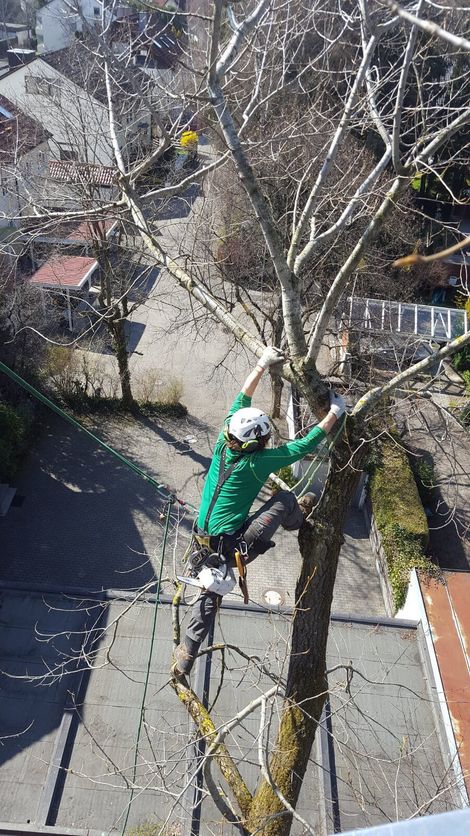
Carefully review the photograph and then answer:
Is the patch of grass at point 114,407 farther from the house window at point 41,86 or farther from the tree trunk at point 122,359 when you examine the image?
the house window at point 41,86

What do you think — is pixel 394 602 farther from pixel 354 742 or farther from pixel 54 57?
pixel 54 57

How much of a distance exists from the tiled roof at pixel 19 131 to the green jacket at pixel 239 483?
14.4 metres

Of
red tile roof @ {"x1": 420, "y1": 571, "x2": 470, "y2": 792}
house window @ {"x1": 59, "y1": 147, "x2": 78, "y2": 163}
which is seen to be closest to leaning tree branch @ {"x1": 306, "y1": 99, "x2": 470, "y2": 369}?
red tile roof @ {"x1": 420, "y1": 571, "x2": 470, "y2": 792}

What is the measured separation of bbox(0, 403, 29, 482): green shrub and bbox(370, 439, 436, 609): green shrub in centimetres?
753

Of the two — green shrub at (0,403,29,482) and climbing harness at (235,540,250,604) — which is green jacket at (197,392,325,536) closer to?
climbing harness at (235,540,250,604)

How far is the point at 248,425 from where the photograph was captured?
474 cm

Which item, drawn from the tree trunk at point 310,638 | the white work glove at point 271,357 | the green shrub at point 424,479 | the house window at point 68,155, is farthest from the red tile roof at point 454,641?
the house window at point 68,155

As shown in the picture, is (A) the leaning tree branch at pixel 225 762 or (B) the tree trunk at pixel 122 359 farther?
(B) the tree trunk at pixel 122 359

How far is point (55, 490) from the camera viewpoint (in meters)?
13.7

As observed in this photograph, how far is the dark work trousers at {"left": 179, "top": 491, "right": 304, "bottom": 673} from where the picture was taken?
4832 millimetres

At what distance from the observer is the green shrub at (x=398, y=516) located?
35.6ft

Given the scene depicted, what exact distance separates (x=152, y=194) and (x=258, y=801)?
467 cm

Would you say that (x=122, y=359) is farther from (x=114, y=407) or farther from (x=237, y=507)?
(x=237, y=507)

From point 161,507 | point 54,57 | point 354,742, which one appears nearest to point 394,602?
point 354,742
